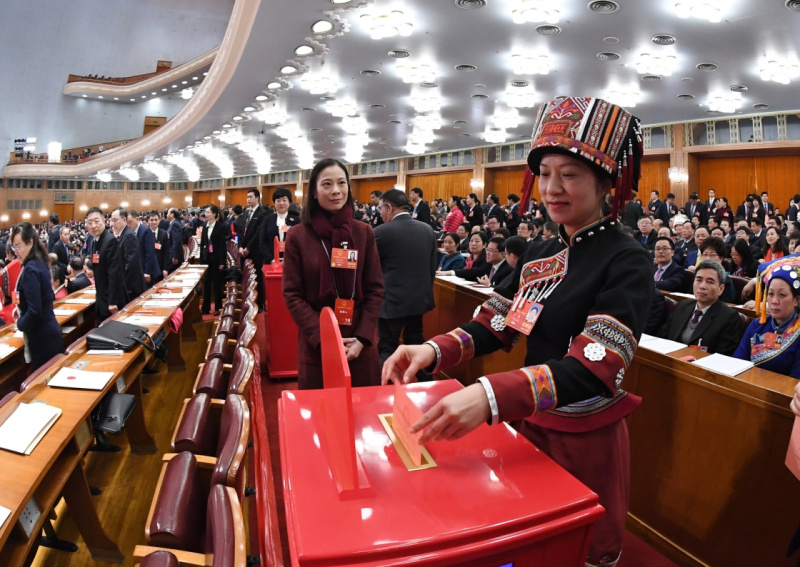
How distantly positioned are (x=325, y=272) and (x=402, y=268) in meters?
1.49

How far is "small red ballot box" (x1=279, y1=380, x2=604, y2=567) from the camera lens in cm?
65

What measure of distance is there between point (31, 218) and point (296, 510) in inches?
1358

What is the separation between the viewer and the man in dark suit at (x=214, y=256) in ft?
23.4

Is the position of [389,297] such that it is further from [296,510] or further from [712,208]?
[712,208]

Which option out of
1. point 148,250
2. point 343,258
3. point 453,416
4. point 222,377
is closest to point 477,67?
point 148,250

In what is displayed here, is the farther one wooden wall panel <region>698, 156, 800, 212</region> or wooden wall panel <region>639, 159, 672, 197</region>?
wooden wall panel <region>639, 159, 672, 197</region>

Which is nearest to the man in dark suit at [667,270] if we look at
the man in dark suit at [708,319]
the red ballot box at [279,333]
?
the man in dark suit at [708,319]

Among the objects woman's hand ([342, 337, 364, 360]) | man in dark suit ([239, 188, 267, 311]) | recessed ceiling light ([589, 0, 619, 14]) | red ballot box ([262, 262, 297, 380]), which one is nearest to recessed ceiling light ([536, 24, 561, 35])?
recessed ceiling light ([589, 0, 619, 14])

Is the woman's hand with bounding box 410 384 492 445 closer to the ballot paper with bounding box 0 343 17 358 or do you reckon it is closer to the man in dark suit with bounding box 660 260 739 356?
the man in dark suit with bounding box 660 260 739 356

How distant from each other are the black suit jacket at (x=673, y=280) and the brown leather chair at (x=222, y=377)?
12.4ft

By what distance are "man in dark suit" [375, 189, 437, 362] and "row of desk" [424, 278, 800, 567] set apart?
1.63m

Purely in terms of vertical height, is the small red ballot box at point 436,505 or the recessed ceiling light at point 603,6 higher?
the recessed ceiling light at point 603,6

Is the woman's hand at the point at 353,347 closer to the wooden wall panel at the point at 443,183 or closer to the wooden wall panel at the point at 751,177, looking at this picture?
the wooden wall panel at the point at 751,177

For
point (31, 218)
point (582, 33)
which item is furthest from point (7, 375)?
point (31, 218)
